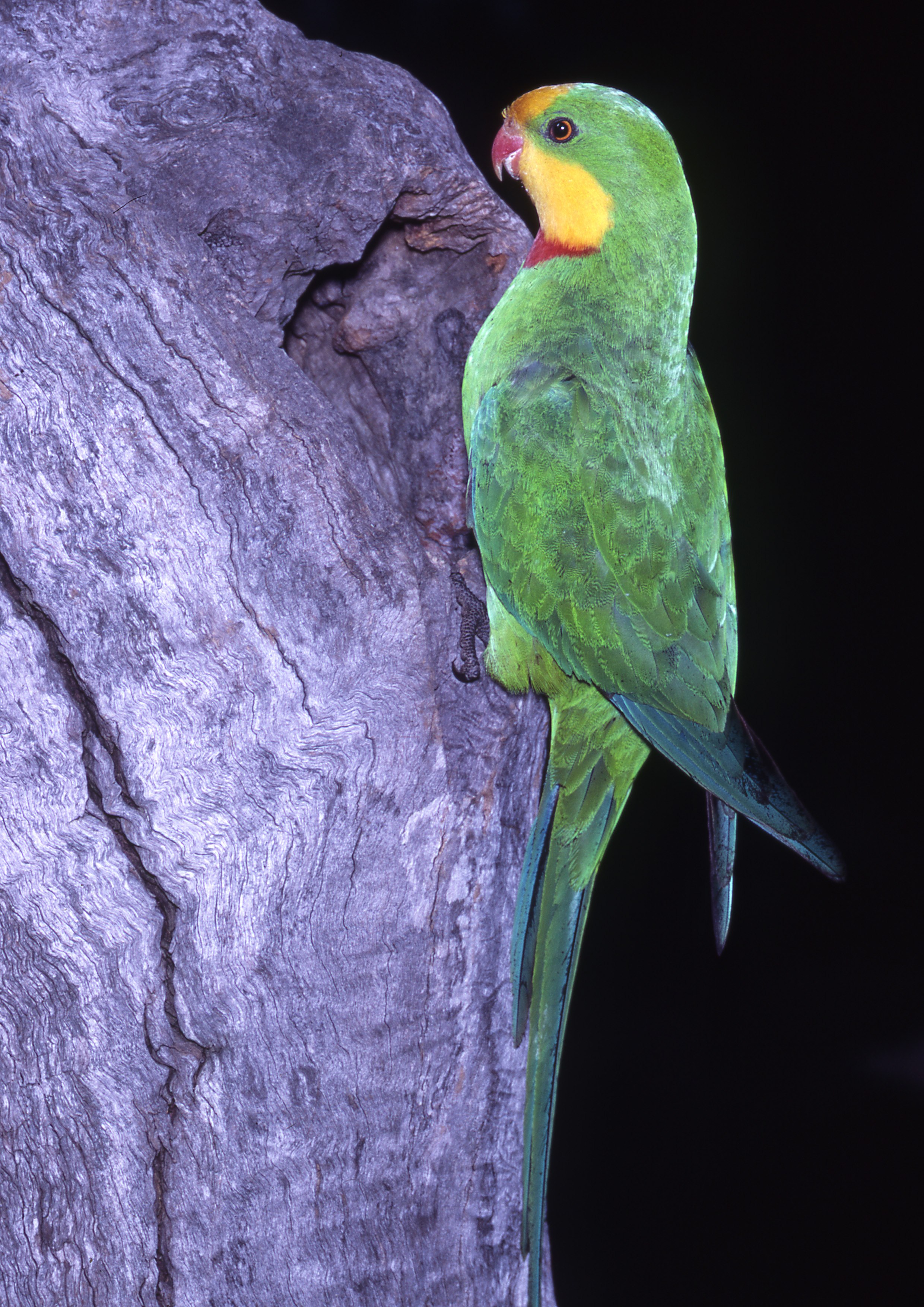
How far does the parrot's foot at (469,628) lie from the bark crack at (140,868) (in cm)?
53

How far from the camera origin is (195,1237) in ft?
4.08

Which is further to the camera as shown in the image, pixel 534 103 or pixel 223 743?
pixel 534 103

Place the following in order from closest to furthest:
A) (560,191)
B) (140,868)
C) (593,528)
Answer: (140,868), (593,528), (560,191)

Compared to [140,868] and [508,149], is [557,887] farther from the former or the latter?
[508,149]

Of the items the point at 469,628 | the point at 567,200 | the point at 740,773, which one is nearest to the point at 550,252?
the point at 567,200

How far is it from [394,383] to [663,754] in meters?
0.79

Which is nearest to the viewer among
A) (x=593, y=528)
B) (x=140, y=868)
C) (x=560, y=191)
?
(x=140, y=868)

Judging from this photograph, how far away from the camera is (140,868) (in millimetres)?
1215

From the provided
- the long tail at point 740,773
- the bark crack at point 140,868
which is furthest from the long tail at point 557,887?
the bark crack at point 140,868

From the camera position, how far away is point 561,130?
144 cm

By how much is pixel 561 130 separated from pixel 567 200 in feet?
0.33

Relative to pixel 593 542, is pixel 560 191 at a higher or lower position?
higher

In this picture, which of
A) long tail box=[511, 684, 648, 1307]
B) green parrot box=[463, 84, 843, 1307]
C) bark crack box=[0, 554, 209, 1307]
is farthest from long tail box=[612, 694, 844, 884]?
bark crack box=[0, 554, 209, 1307]

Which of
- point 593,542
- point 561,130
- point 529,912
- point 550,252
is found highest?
point 561,130
